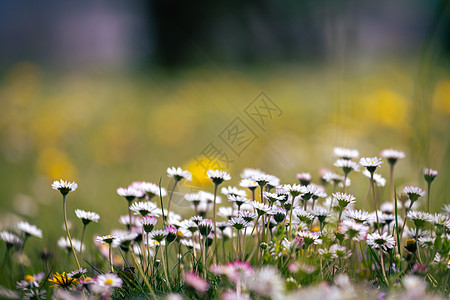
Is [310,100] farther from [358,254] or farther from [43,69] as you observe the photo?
[43,69]

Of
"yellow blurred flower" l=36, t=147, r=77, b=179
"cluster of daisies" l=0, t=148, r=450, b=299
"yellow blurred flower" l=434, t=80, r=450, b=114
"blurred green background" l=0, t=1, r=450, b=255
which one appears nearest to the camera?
"cluster of daisies" l=0, t=148, r=450, b=299

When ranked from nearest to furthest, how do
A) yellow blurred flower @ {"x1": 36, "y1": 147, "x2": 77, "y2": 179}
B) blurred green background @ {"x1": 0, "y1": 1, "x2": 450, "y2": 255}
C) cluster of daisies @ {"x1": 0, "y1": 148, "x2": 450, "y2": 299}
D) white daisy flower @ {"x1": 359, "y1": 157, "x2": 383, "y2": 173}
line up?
cluster of daisies @ {"x1": 0, "y1": 148, "x2": 450, "y2": 299} < white daisy flower @ {"x1": 359, "y1": 157, "x2": 383, "y2": 173} < blurred green background @ {"x1": 0, "y1": 1, "x2": 450, "y2": 255} < yellow blurred flower @ {"x1": 36, "y1": 147, "x2": 77, "y2": 179}

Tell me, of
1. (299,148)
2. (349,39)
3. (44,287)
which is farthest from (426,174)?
(299,148)

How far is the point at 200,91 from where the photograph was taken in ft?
13.5

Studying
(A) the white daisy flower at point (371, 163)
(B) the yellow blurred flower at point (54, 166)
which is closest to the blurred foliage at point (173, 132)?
(B) the yellow blurred flower at point (54, 166)

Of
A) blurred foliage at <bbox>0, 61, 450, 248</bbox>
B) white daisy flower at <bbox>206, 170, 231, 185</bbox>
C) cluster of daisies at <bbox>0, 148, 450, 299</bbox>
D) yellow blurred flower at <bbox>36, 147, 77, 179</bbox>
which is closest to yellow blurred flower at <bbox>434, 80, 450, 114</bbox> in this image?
blurred foliage at <bbox>0, 61, 450, 248</bbox>

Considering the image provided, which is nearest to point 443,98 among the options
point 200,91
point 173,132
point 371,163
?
point 200,91

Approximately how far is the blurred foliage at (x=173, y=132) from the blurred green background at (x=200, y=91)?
0.05 feet

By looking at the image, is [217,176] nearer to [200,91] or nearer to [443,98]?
[443,98]

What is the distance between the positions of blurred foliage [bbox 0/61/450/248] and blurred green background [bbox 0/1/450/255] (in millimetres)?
16

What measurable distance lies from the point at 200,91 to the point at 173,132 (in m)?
0.51

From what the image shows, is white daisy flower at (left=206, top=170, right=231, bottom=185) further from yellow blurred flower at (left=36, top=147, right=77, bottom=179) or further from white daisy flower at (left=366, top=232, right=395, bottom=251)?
yellow blurred flower at (left=36, top=147, right=77, bottom=179)

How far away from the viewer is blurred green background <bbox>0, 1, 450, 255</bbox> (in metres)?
1.97

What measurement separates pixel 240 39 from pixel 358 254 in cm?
529
